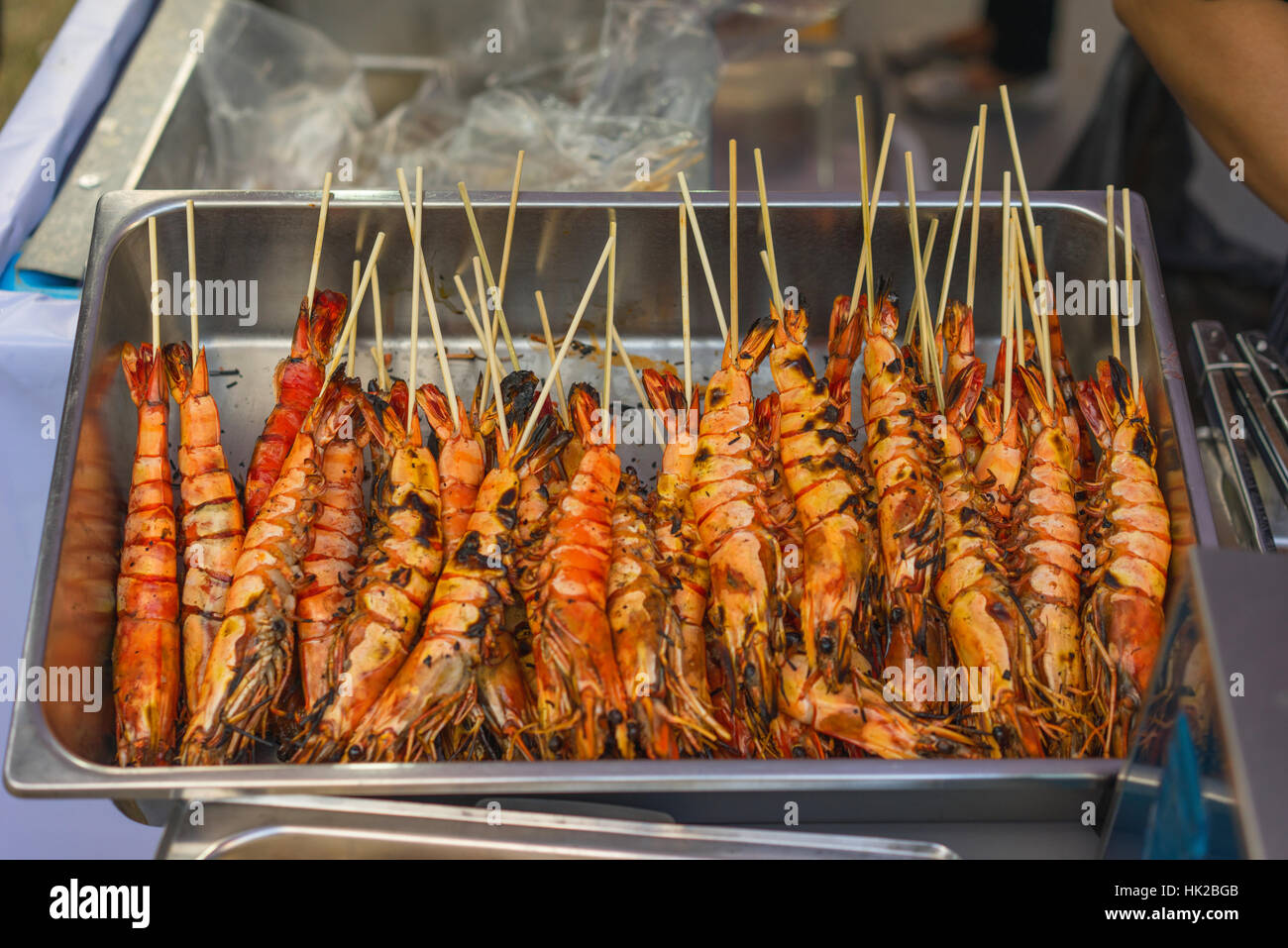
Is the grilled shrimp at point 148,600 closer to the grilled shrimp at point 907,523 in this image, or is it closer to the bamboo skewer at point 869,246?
the grilled shrimp at point 907,523

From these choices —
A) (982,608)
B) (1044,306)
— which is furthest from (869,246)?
(982,608)

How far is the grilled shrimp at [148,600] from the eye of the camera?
6.97ft

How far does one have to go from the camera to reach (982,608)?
2.14 meters

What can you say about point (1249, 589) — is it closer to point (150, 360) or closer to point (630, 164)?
point (150, 360)

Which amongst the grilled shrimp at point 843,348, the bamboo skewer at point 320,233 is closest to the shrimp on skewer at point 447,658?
the bamboo skewer at point 320,233

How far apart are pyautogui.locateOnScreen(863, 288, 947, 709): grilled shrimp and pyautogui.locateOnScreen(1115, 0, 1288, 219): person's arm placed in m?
1.33

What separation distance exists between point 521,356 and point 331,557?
3.38 feet

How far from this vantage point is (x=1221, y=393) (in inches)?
107

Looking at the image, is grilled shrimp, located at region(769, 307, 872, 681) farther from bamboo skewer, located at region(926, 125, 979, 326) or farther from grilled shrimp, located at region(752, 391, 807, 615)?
bamboo skewer, located at region(926, 125, 979, 326)

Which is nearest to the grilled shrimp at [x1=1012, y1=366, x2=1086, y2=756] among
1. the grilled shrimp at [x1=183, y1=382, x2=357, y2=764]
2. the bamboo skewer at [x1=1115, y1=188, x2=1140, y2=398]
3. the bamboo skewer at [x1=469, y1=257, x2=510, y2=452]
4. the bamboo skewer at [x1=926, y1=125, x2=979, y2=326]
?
the bamboo skewer at [x1=1115, y1=188, x2=1140, y2=398]

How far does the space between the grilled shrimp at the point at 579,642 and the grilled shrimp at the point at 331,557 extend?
476 millimetres

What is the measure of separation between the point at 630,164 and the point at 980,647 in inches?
95.0

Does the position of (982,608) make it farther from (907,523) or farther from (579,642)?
(579,642)
